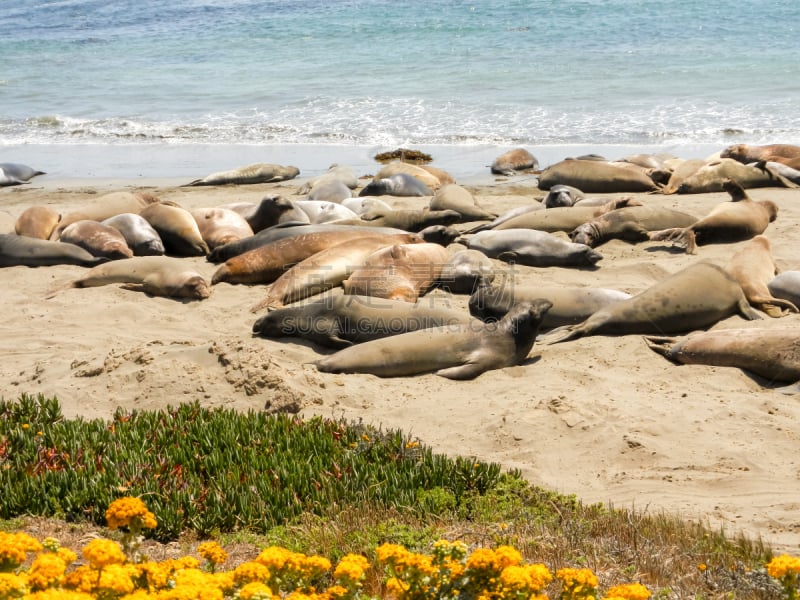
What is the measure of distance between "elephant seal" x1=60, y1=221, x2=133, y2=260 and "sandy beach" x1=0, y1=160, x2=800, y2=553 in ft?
2.91

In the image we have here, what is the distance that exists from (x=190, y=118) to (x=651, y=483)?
18.6m

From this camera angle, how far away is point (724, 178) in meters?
12.9

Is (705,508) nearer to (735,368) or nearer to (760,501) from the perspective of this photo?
(760,501)

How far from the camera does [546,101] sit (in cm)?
2139

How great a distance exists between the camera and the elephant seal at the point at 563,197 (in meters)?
11.9

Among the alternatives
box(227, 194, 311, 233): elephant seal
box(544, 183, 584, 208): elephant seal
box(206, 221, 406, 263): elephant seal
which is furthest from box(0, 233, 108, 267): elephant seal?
box(544, 183, 584, 208): elephant seal

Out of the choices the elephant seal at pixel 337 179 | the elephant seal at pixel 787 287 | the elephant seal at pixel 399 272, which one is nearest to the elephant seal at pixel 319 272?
the elephant seal at pixel 399 272

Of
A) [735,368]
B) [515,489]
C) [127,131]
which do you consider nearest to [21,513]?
[515,489]

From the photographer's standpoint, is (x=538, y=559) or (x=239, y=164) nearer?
(x=538, y=559)

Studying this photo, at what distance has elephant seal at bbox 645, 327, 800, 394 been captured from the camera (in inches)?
266

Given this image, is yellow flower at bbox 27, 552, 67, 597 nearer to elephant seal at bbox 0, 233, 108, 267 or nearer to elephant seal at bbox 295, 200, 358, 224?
elephant seal at bbox 0, 233, 108, 267

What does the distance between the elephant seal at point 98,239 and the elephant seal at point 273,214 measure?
1.61 m

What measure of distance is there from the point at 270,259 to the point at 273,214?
64.4 inches

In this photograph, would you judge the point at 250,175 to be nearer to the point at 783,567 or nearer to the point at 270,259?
the point at 270,259
